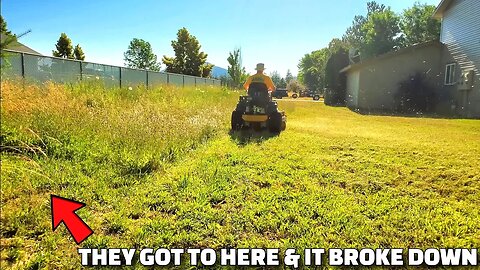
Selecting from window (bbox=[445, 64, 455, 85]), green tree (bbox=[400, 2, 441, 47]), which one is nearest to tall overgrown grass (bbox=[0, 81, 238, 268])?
window (bbox=[445, 64, 455, 85])

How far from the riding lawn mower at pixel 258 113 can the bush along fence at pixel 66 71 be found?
4.57m

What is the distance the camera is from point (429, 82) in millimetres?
20875

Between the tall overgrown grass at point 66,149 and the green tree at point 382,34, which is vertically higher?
the green tree at point 382,34

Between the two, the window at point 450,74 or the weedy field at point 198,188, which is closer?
the weedy field at point 198,188

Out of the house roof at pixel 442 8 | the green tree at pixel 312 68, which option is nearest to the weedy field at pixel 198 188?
the house roof at pixel 442 8

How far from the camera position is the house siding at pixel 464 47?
1728 cm

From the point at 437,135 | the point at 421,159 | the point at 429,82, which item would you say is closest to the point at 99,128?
the point at 421,159

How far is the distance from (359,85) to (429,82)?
4454 mm

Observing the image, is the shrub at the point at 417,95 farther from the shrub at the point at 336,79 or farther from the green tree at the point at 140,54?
the green tree at the point at 140,54

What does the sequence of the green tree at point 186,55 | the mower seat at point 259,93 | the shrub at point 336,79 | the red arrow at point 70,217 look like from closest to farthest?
the red arrow at point 70,217 → the mower seat at point 259,93 → the shrub at point 336,79 → the green tree at point 186,55

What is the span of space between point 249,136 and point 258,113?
875mm

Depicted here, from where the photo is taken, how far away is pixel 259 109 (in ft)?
28.6

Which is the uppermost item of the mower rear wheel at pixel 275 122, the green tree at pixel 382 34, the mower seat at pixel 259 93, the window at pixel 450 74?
the green tree at pixel 382 34

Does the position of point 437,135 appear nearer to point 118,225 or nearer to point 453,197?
point 453,197
